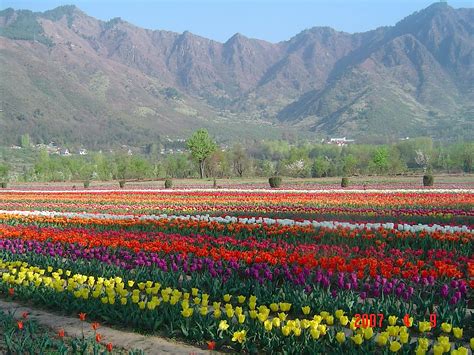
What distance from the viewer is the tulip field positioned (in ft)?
18.9

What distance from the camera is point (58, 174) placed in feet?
323

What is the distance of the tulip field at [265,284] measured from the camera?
18.9 ft

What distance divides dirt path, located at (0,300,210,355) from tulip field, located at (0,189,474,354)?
156 millimetres

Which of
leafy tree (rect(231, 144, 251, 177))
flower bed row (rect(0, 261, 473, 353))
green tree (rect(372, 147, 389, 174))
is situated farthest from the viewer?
leafy tree (rect(231, 144, 251, 177))

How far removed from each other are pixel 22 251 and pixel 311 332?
883 centimetres

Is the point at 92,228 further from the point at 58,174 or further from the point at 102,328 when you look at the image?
the point at 58,174

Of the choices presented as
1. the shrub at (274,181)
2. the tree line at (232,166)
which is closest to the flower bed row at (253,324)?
the shrub at (274,181)

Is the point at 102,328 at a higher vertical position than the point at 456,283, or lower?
lower

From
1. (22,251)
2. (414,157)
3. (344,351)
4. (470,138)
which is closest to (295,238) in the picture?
(22,251)

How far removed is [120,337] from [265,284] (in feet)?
8.27

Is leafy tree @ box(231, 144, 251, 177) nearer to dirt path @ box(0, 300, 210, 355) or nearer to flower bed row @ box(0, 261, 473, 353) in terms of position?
flower bed row @ box(0, 261, 473, 353)

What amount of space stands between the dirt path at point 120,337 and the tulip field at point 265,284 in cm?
16
